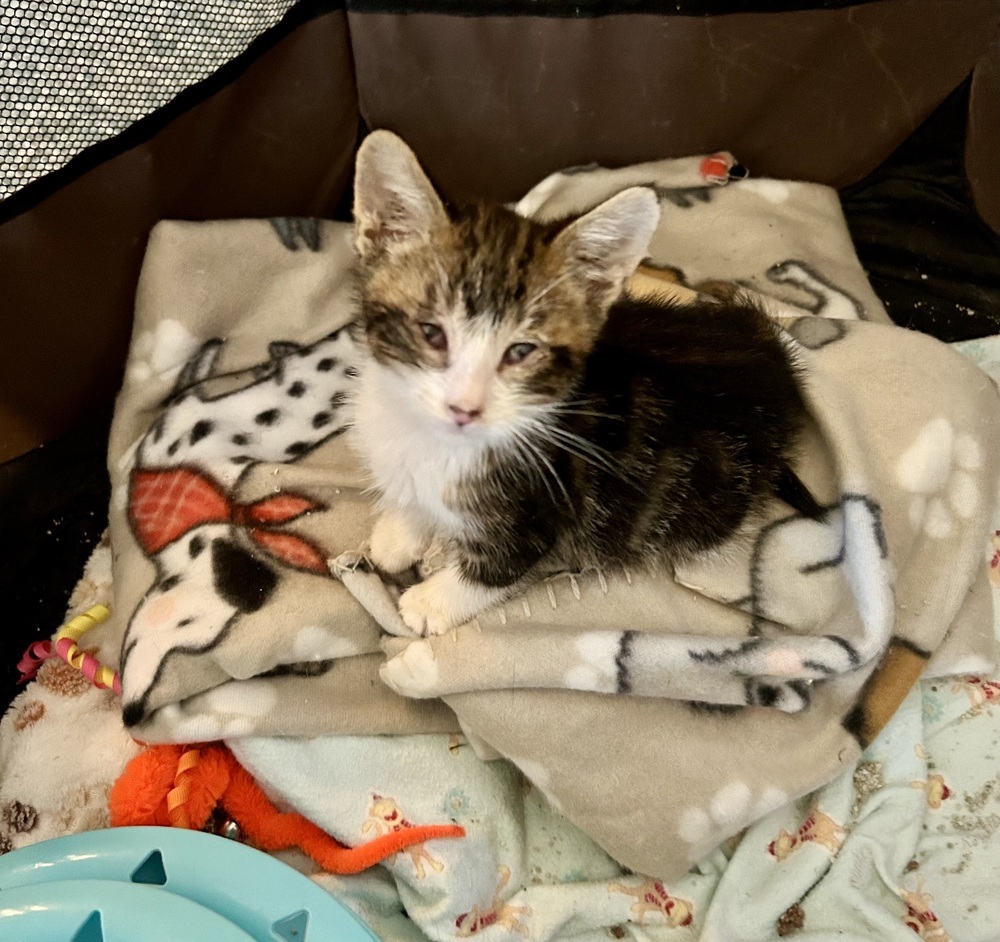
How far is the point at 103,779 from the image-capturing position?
137cm

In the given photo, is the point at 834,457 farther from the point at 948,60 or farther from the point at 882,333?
the point at 948,60

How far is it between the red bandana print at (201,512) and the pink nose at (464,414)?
1.81 ft

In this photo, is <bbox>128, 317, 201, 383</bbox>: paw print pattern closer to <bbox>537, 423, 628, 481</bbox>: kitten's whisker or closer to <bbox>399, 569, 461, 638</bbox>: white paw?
<bbox>399, 569, 461, 638</bbox>: white paw

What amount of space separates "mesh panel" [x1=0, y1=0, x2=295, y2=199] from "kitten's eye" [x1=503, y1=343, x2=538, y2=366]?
0.77 m

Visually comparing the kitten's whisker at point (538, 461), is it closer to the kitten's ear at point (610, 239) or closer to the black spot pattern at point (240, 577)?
the kitten's ear at point (610, 239)

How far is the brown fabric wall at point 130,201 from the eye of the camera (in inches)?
52.3

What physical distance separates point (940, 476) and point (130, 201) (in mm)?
1482

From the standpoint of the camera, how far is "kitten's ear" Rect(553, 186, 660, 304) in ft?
3.23

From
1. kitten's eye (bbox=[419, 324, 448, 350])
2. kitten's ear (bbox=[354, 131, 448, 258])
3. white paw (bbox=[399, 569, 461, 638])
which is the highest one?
kitten's ear (bbox=[354, 131, 448, 258])

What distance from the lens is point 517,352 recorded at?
103 cm

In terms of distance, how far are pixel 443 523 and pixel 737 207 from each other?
1.02 m

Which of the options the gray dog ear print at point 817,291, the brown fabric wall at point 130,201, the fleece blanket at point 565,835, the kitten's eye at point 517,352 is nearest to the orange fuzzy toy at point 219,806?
the fleece blanket at point 565,835

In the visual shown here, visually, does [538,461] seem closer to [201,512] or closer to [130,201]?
[201,512]

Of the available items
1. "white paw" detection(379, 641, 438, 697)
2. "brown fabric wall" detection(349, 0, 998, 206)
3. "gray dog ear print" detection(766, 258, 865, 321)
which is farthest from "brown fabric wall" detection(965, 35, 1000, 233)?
"white paw" detection(379, 641, 438, 697)
